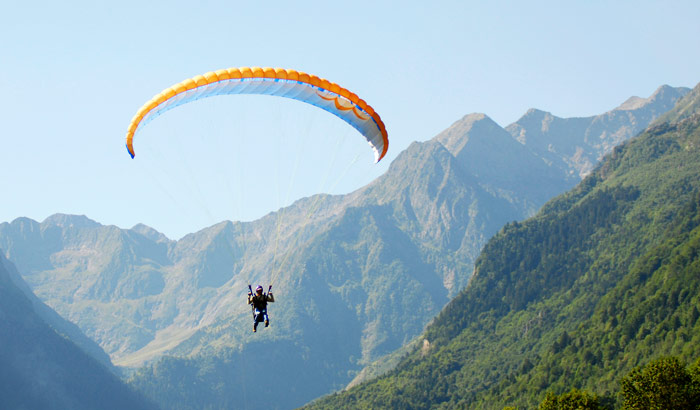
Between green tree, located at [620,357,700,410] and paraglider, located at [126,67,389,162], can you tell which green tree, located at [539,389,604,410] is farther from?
paraglider, located at [126,67,389,162]

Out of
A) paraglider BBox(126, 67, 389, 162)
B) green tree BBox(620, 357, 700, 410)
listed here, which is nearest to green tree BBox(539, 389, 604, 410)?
green tree BBox(620, 357, 700, 410)

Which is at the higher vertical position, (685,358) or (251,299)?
(251,299)

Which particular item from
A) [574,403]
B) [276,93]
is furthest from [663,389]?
[276,93]

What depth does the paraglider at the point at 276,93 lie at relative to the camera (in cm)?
6181

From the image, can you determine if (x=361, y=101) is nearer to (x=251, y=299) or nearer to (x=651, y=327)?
(x=251, y=299)

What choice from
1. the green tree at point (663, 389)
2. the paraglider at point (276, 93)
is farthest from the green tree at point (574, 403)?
the paraglider at point (276, 93)

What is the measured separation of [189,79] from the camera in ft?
205

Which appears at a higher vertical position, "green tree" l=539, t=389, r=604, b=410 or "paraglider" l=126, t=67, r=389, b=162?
"paraglider" l=126, t=67, r=389, b=162

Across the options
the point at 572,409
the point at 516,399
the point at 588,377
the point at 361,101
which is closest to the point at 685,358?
the point at 588,377

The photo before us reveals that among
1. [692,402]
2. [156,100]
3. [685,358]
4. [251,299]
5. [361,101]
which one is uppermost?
[156,100]

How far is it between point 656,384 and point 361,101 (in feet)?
120

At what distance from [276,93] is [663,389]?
42.9 meters

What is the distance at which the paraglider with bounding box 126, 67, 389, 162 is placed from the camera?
61.8 metres

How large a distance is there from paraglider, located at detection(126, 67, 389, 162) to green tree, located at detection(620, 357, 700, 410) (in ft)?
104
